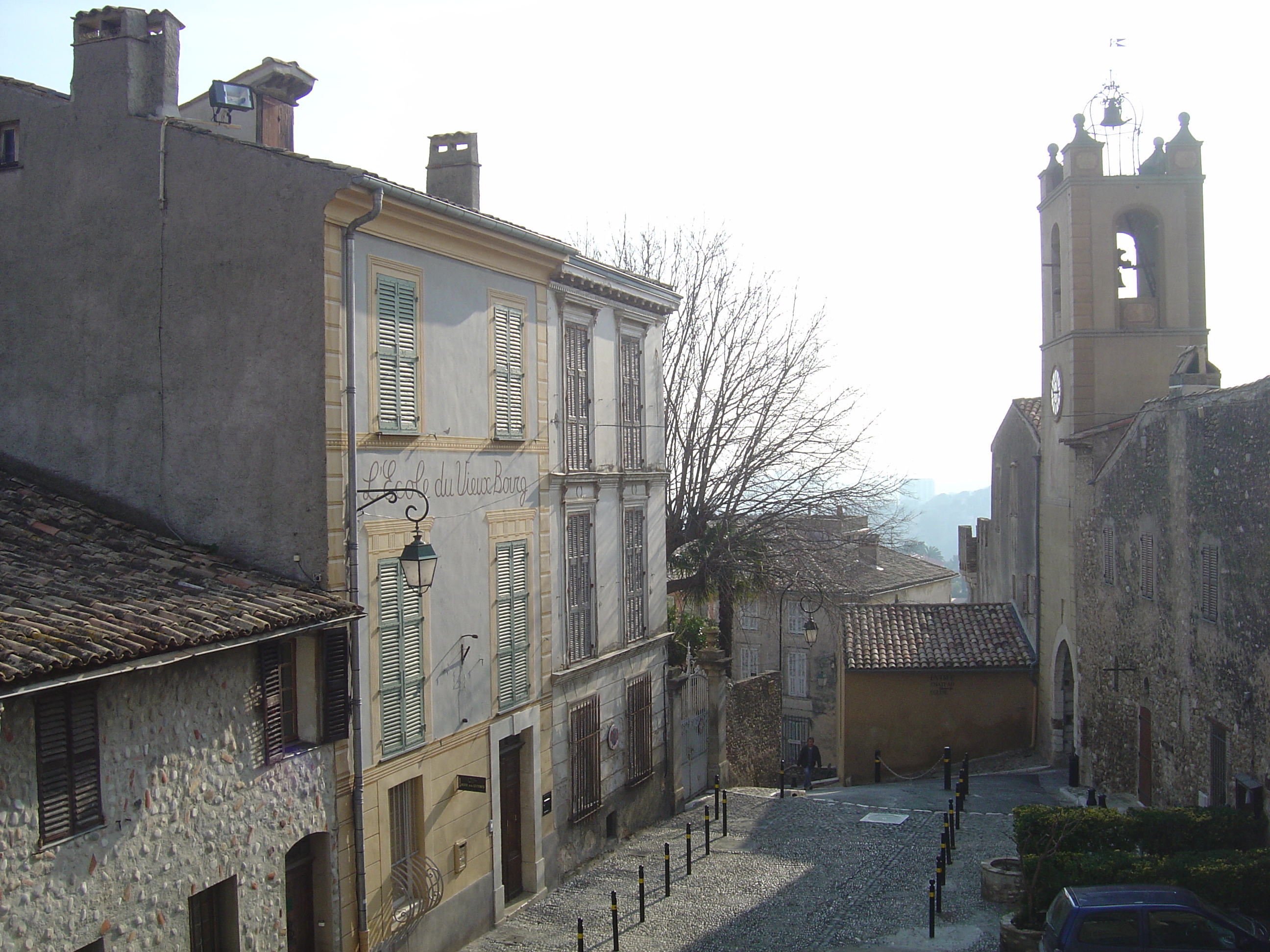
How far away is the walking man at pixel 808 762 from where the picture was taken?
81.6ft

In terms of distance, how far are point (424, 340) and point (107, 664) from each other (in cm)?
558

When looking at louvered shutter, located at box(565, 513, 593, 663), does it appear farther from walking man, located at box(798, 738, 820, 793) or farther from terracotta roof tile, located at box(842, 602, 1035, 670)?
terracotta roof tile, located at box(842, 602, 1035, 670)

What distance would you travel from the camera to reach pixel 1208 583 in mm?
15062

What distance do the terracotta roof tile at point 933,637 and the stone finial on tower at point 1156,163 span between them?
1088cm

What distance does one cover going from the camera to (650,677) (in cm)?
1852

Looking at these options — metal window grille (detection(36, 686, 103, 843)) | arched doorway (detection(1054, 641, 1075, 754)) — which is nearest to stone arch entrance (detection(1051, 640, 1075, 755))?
arched doorway (detection(1054, 641, 1075, 754))

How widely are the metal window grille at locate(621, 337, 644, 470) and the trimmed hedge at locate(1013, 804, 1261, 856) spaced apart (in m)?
8.00

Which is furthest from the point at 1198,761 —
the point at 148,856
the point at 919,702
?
the point at 148,856

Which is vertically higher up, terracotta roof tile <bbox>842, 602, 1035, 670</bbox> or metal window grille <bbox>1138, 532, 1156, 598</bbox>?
metal window grille <bbox>1138, 532, 1156, 598</bbox>

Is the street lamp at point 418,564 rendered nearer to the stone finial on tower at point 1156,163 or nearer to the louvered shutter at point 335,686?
the louvered shutter at point 335,686

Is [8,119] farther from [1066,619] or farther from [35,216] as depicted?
[1066,619]

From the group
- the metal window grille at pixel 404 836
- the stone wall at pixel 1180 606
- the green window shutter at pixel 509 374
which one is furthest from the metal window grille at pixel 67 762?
the stone wall at pixel 1180 606

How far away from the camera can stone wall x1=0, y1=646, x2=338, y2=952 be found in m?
7.64

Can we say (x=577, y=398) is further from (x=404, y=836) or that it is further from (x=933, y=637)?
(x=933, y=637)
